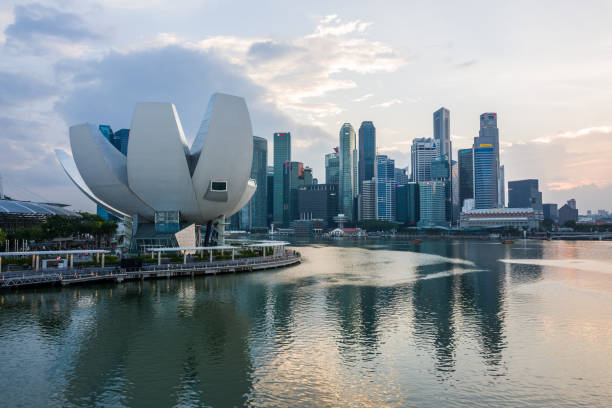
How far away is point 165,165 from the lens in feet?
189

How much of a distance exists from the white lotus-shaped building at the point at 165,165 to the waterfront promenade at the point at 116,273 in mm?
11785

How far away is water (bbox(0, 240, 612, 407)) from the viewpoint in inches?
695

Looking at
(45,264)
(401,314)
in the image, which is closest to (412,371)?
(401,314)

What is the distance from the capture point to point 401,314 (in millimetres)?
32562

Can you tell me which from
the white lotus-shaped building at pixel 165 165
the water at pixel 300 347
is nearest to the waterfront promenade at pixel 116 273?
the water at pixel 300 347

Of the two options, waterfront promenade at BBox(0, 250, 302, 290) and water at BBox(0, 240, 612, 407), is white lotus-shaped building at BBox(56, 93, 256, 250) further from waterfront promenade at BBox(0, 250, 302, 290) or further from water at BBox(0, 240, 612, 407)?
water at BBox(0, 240, 612, 407)

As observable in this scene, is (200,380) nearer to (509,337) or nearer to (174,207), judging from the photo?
(509,337)

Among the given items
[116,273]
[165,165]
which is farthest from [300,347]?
[165,165]

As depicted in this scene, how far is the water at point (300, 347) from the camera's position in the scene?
17.7 meters

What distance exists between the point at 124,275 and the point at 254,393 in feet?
108

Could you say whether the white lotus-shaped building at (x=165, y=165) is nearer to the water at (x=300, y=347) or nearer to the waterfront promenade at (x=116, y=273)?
the waterfront promenade at (x=116, y=273)

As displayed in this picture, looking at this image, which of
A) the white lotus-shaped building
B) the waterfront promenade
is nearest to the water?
the waterfront promenade

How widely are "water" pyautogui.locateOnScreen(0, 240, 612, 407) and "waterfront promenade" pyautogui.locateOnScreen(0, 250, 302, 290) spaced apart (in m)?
2.06

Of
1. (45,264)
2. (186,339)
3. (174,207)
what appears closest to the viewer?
(186,339)
